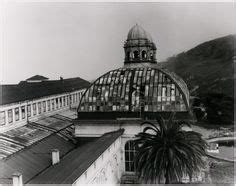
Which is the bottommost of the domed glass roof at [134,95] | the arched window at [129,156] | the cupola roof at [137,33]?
the arched window at [129,156]

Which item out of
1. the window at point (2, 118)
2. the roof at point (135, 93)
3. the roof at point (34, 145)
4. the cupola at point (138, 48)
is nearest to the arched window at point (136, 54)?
the cupola at point (138, 48)

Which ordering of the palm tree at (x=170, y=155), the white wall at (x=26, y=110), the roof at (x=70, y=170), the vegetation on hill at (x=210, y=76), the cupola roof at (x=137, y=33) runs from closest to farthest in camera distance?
the roof at (x=70, y=170) < the palm tree at (x=170, y=155) < the white wall at (x=26, y=110) < the cupola roof at (x=137, y=33) < the vegetation on hill at (x=210, y=76)

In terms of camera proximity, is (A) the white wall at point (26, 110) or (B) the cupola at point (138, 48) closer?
(A) the white wall at point (26, 110)

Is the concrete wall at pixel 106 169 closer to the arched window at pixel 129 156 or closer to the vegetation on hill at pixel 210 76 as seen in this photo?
the arched window at pixel 129 156

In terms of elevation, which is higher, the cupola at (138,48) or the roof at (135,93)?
the cupola at (138,48)

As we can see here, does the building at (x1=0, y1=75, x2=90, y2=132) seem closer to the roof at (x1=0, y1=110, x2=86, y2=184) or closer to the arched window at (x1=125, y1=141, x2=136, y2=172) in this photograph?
the roof at (x1=0, y1=110, x2=86, y2=184)

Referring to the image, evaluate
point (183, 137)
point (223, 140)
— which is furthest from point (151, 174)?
point (223, 140)

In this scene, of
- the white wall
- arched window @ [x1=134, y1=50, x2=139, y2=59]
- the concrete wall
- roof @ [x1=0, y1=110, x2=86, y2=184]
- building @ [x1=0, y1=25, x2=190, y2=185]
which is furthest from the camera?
arched window @ [x1=134, y1=50, x2=139, y2=59]

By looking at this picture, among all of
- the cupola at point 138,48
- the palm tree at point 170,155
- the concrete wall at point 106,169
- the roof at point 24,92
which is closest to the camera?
the concrete wall at point 106,169

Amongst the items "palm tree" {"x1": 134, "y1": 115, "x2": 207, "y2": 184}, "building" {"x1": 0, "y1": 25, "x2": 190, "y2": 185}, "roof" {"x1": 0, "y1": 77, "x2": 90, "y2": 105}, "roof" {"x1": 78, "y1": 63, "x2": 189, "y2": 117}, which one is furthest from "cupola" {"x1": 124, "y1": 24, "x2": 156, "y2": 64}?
"palm tree" {"x1": 134, "y1": 115, "x2": 207, "y2": 184}
